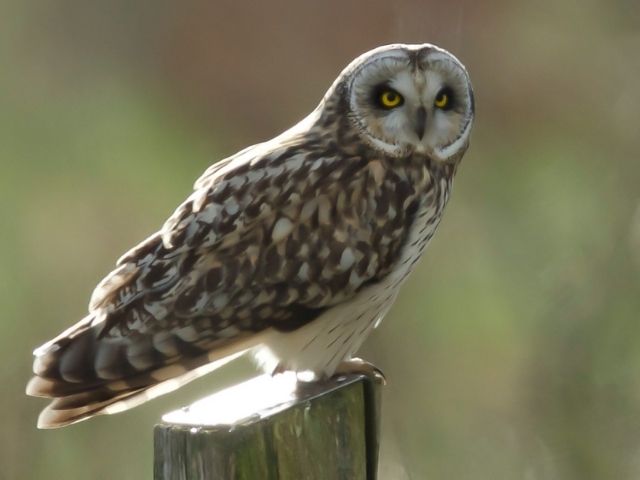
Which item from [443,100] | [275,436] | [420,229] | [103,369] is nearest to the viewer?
[275,436]

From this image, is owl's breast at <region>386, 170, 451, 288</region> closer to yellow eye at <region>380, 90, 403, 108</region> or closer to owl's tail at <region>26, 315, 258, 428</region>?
yellow eye at <region>380, 90, 403, 108</region>

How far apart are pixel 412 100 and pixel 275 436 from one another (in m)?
1.64

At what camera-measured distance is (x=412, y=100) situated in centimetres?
405

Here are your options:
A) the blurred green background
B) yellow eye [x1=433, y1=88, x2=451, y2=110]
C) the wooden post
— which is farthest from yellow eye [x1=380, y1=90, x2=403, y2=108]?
the blurred green background

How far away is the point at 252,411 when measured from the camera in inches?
112

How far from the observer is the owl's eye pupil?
409 centimetres

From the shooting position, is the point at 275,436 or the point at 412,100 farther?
the point at 412,100

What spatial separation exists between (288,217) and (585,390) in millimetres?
2865

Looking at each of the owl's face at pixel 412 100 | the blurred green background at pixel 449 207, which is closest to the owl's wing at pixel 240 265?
the owl's face at pixel 412 100

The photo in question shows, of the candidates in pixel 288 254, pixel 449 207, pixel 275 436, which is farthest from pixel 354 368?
pixel 449 207

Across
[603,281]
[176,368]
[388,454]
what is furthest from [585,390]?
[176,368]

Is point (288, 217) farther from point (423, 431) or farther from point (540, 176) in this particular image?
point (540, 176)

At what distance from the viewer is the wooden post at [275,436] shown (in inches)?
103

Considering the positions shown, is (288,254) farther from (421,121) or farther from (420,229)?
(421,121)
